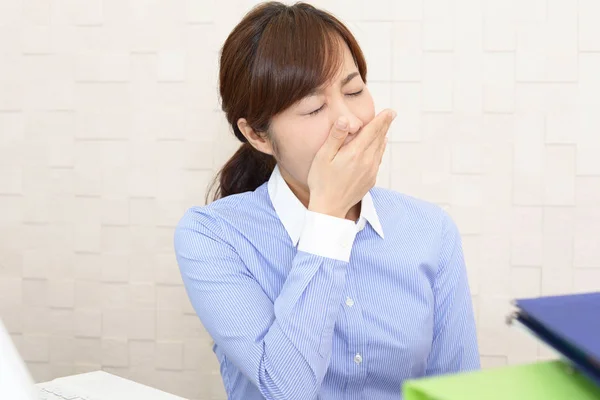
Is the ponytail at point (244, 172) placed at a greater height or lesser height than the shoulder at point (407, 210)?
greater

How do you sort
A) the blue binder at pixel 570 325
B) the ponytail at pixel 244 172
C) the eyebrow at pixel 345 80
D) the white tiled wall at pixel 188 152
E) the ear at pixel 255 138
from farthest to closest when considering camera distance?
the white tiled wall at pixel 188 152 < the ponytail at pixel 244 172 < the ear at pixel 255 138 < the eyebrow at pixel 345 80 < the blue binder at pixel 570 325

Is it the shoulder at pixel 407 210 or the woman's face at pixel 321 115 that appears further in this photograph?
the shoulder at pixel 407 210

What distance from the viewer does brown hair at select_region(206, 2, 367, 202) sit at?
44.6 inches

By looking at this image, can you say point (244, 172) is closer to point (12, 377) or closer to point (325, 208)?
point (325, 208)

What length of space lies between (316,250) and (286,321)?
11cm

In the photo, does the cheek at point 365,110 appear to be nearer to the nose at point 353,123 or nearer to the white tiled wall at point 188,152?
the nose at point 353,123

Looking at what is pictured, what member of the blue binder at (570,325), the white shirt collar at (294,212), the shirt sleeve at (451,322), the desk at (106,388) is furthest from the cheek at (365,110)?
the blue binder at (570,325)

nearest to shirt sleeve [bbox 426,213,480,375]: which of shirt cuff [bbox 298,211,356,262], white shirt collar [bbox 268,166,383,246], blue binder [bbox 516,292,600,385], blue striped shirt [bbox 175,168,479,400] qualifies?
blue striped shirt [bbox 175,168,479,400]

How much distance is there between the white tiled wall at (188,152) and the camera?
168 cm

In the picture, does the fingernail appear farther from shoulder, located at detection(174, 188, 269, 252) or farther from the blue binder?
the blue binder

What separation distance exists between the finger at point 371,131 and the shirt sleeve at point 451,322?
26 cm

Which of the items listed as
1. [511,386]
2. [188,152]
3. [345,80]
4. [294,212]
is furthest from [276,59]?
[511,386]

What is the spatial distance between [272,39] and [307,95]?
0.12 m

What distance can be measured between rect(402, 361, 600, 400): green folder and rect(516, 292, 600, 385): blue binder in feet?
0.05
